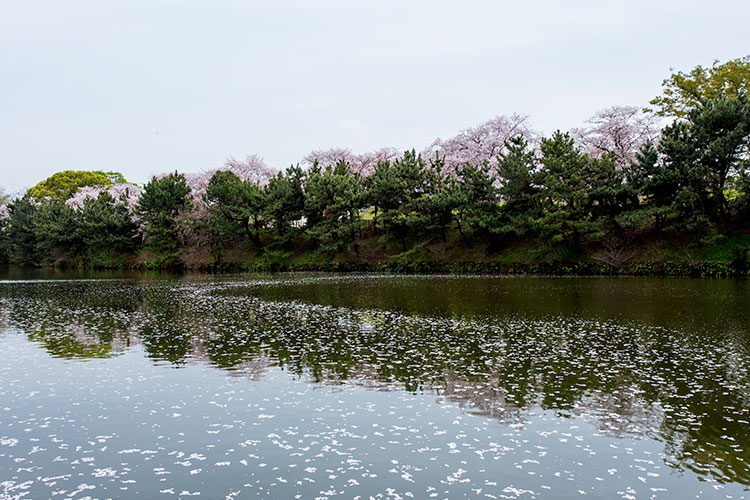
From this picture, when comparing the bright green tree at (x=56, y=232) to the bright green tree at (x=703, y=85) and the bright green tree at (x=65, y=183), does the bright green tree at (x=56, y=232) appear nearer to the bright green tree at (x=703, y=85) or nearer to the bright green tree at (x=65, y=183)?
the bright green tree at (x=65, y=183)

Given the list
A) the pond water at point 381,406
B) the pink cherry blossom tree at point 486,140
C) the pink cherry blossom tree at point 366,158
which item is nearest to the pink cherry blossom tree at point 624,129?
the pink cherry blossom tree at point 486,140

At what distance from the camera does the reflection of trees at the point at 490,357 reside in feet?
30.5

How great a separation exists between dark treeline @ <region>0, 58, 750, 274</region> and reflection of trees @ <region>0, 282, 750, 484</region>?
25245mm

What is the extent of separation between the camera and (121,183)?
339 ft

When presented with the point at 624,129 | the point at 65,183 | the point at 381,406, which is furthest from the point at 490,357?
the point at 65,183

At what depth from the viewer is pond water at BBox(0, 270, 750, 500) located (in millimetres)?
7020

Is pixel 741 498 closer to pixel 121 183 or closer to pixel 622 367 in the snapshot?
pixel 622 367

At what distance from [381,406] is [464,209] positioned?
39539mm

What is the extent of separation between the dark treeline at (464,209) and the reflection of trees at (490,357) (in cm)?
2525

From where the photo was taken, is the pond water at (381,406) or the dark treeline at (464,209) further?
the dark treeline at (464,209)

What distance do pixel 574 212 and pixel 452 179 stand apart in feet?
40.0

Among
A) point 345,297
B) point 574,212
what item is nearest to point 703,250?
point 574,212

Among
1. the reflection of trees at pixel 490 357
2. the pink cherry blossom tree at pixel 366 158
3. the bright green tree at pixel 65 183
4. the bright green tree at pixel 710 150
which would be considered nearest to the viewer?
the reflection of trees at pixel 490 357

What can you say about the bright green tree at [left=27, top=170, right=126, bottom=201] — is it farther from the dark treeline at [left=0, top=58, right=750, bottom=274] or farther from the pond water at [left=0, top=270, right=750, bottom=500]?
the pond water at [left=0, top=270, right=750, bottom=500]
